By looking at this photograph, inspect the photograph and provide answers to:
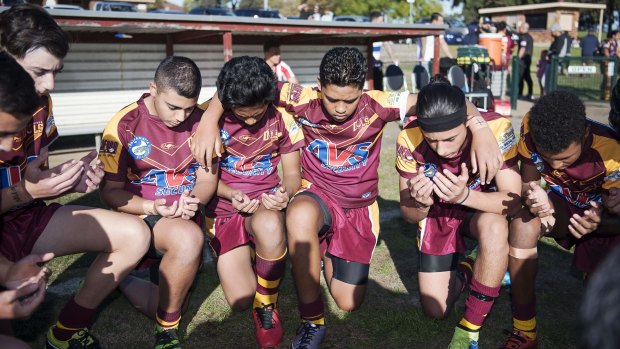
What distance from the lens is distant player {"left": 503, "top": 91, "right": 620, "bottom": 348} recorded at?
3.13m

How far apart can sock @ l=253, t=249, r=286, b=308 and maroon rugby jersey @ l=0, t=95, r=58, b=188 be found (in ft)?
4.88

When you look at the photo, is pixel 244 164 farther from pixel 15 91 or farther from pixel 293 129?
pixel 15 91

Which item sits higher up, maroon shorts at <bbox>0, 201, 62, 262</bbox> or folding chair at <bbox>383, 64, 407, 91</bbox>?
folding chair at <bbox>383, 64, 407, 91</bbox>

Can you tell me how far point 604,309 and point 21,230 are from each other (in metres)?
2.92

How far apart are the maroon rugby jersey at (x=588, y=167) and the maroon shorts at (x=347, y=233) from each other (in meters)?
1.20

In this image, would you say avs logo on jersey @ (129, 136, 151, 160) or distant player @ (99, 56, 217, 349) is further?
avs logo on jersey @ (129, 136, 151, 160)

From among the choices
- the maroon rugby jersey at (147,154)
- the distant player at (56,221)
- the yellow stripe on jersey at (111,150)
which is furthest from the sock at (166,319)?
the yellow stripe on jersey at (111,150)

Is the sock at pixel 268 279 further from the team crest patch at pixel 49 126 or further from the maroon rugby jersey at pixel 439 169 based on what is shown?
the team crest patch at pixel 49 126

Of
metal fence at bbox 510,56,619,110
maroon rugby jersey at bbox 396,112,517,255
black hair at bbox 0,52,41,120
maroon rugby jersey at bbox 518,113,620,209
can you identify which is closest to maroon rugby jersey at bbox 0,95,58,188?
black hair at bbox 0,52,41,120

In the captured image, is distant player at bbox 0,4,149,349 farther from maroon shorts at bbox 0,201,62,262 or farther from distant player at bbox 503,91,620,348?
distant player at bbox 503,91,620,348

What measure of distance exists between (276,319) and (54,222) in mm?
1431

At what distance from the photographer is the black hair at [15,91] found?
240cm

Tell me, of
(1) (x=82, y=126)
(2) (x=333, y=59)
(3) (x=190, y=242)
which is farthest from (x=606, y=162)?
(1) (x=82, y=126)

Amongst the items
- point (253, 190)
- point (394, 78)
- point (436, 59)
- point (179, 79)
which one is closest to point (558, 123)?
point (253, 190)
